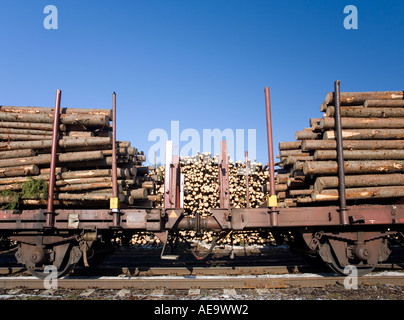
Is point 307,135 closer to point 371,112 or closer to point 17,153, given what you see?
point 371,112

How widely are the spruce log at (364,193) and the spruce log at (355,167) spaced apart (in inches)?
15.0

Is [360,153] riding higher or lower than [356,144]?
lower

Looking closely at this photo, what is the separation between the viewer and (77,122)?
24.1ft

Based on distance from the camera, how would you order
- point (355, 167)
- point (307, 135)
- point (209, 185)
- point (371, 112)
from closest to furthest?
point (355, 167)
point (371, 112)
point (307, 135)
point (209, 185)

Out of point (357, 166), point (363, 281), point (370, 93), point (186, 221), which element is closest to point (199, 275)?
point (186, 221)

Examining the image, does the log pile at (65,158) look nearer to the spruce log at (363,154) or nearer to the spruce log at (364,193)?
the spruce log at (364,193)

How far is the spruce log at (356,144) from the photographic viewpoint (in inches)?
270

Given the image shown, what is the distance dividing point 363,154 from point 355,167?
15.0 inches

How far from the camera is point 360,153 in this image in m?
6.86

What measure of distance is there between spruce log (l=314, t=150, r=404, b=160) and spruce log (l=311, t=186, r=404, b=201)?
662 millimetres

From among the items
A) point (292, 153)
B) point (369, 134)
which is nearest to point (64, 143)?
point (292, 153)

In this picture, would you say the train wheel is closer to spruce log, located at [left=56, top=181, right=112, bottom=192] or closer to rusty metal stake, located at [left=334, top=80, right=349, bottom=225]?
spruce log, located at [left=56, top=181, right=112, bottom=192]

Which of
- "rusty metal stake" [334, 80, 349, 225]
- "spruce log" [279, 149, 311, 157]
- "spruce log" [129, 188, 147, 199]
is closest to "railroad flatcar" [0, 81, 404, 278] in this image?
"rusty metal stake" [334, 80, 349, 225]
